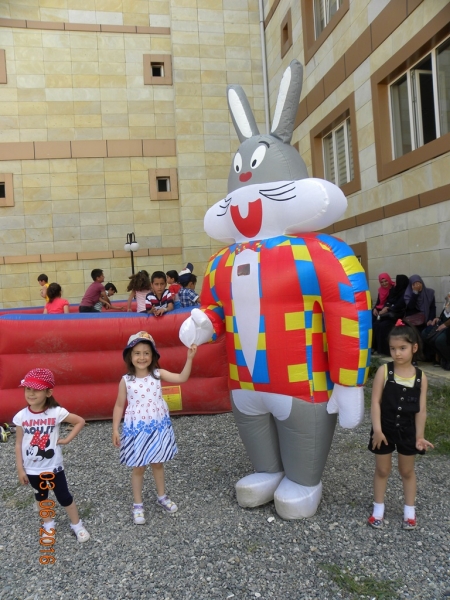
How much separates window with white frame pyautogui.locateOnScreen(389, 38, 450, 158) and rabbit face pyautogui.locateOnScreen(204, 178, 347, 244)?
14.4 ft

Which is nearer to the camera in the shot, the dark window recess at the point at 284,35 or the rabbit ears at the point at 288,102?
the rabbit ears at the point at 288,102

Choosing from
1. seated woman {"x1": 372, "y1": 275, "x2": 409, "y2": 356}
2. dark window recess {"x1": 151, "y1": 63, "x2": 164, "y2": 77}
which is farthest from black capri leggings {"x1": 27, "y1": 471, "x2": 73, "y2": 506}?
dark window recess {"x1": 151, "y1": 63, "x2": 164, "y2": 77}

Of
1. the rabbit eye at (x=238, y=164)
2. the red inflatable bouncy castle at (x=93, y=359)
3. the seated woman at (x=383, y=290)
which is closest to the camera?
the rabbit eye at (x=238, y=164)

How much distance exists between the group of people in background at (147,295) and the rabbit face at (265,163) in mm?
2463

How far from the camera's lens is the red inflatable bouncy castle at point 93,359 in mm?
5270

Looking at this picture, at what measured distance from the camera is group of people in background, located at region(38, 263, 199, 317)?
19.0 ft

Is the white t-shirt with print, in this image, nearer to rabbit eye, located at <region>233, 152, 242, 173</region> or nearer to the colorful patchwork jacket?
the colorful patchwork jacket

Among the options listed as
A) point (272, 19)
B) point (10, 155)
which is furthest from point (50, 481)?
point (272, 19)

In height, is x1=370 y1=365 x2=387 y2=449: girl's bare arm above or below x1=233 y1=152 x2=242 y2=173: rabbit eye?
below

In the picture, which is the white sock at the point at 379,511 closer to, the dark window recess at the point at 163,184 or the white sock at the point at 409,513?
the white sock at the point at 409,513

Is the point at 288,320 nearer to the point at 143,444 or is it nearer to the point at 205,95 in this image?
the point at 143,444

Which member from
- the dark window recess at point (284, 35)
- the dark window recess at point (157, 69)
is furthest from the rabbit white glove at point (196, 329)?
the dark window recess at point (157, 69)

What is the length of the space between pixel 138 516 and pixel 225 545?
625mm

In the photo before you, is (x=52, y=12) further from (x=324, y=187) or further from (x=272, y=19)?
(x=324, y=187)
